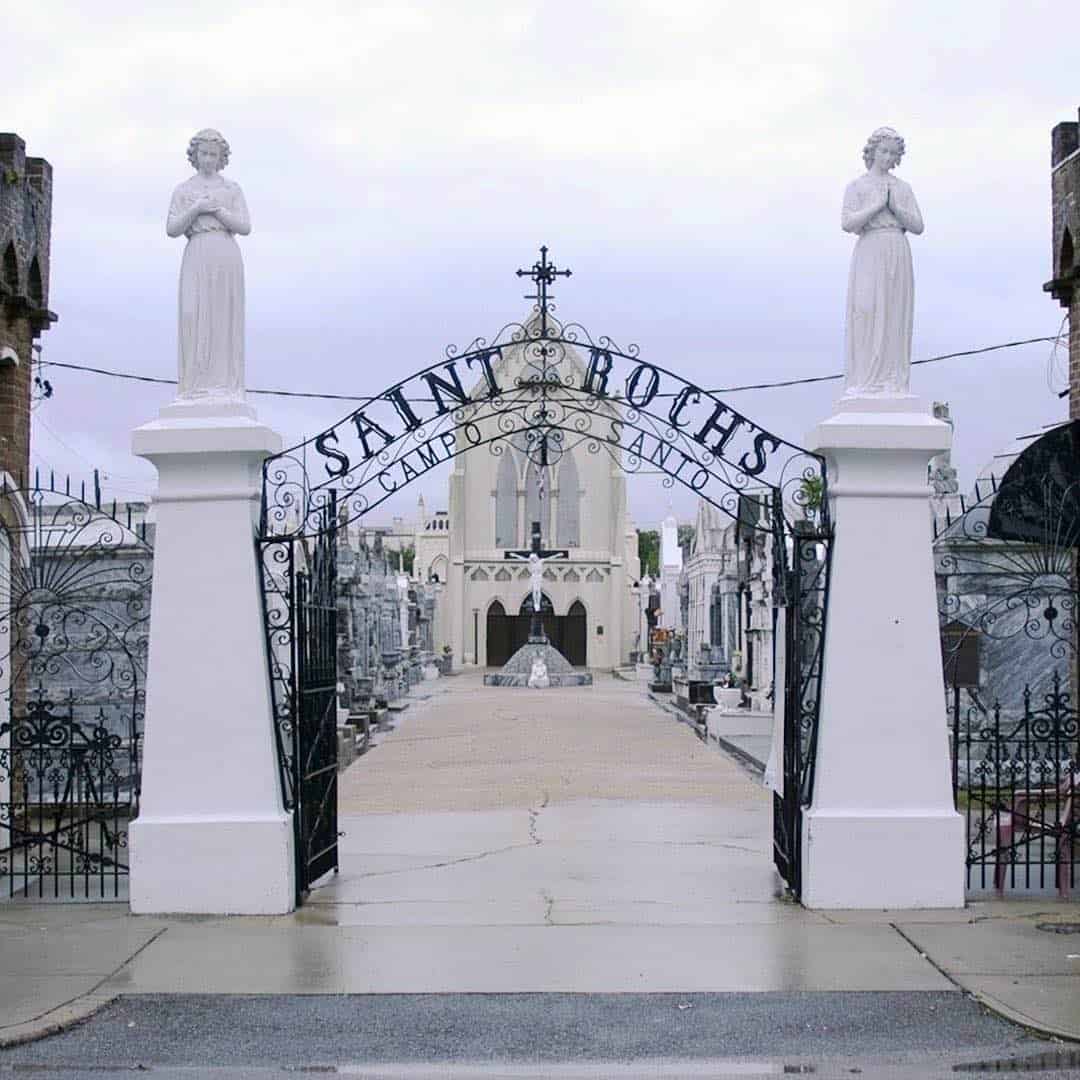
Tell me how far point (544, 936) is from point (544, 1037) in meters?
2.22

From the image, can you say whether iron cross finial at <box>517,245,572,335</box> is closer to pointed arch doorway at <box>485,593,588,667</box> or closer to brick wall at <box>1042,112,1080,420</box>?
brick wall at <box>1042,112,1080,420</box>

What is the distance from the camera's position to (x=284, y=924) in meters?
10.6

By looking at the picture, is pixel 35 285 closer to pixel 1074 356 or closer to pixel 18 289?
pixel 18 289

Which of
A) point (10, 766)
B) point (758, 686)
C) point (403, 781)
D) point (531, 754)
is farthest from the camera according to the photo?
point (758, 686)

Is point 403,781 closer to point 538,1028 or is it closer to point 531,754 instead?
point 531,754

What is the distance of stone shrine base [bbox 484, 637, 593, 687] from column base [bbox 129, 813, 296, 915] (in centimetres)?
3825

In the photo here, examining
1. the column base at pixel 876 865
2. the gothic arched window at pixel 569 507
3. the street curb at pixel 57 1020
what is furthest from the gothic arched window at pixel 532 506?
the street curb at pixel 57 1020

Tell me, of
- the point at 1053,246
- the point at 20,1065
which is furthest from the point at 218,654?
the point at 1053,246

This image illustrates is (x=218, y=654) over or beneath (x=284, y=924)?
over

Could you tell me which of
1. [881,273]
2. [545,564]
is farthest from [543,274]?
[545,564]

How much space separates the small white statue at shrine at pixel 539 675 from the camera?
4864cm

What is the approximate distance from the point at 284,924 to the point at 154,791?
1.27 metres

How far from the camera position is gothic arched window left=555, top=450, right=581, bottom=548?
73.4m

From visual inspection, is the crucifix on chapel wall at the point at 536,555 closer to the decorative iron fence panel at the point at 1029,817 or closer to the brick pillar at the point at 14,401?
the brick pillar at the point at 14,401
